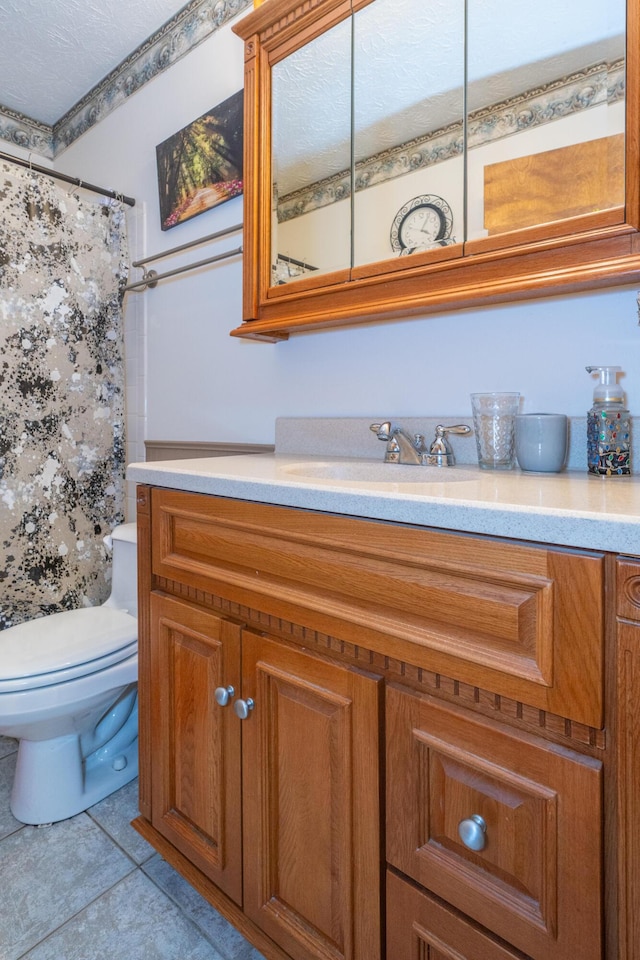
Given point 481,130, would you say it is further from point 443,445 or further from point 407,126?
point 443,445

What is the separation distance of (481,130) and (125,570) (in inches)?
59.2

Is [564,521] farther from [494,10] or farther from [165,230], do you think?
[165,230]

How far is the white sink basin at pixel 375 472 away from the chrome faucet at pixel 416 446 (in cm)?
3

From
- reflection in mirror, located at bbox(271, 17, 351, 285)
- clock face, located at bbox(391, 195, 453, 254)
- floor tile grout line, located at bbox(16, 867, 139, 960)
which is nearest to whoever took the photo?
floor tile grout line, located at bbox(16, 867, 139, 960)

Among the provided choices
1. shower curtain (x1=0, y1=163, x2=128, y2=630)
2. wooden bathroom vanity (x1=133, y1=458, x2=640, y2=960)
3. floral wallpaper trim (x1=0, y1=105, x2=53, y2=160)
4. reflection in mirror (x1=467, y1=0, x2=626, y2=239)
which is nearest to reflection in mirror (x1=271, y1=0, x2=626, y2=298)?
reflection in mirror (x1=467, y1=0, x2=626, y2=239)

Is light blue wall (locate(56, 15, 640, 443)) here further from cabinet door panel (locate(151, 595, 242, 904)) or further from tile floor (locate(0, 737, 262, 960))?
tile floor (locate(0, 737, 262, 960))

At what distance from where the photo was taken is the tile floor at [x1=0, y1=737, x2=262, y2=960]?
0.96 metres

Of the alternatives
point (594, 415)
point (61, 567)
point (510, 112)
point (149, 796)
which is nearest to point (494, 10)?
point (510, 112)

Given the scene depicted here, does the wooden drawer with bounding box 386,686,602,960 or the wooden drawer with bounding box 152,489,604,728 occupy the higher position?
the wooden drawer with bounding box 152,489,604,728

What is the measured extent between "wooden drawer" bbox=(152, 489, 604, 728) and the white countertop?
2cm

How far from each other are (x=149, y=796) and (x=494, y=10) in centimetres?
178

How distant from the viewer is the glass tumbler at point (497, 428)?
98 centimetres

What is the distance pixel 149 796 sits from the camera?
3.57 ft

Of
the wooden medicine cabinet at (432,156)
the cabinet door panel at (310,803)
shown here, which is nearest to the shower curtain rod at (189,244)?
the wooden medicine cabinet at (432,156)
